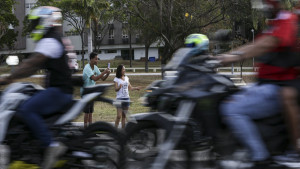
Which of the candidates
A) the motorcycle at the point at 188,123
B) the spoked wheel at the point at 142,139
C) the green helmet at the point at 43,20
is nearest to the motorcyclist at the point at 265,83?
the motorcycle at the point at 188,123

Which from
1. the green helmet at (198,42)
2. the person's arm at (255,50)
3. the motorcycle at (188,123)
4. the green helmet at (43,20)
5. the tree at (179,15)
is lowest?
the motorcycle at (188,123)

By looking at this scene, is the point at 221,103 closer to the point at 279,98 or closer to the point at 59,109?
the point at 279,98

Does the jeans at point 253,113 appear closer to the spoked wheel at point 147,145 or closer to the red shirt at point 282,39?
the red shirt at point 282,39

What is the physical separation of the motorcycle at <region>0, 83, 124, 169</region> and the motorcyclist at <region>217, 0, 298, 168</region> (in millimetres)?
1435

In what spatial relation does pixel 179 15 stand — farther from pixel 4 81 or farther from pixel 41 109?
pixel 41 109

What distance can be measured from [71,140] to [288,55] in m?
2.66

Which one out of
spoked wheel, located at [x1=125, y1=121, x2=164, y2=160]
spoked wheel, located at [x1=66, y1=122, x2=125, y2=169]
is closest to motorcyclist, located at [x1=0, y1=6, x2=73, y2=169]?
spoked wheel, located at [x1=66, y1=122, x2=125, y2=169]

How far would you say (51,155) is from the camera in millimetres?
4844

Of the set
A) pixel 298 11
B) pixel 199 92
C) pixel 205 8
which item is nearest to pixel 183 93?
pixel 199 92

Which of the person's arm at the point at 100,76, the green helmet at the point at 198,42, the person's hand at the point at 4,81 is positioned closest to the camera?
the person's hand at the point at 4,81

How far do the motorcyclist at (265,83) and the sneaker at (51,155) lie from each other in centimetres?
197

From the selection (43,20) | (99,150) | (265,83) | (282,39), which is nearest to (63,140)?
(99,150)

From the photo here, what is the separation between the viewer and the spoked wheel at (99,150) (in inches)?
196

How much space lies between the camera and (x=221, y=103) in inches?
188
